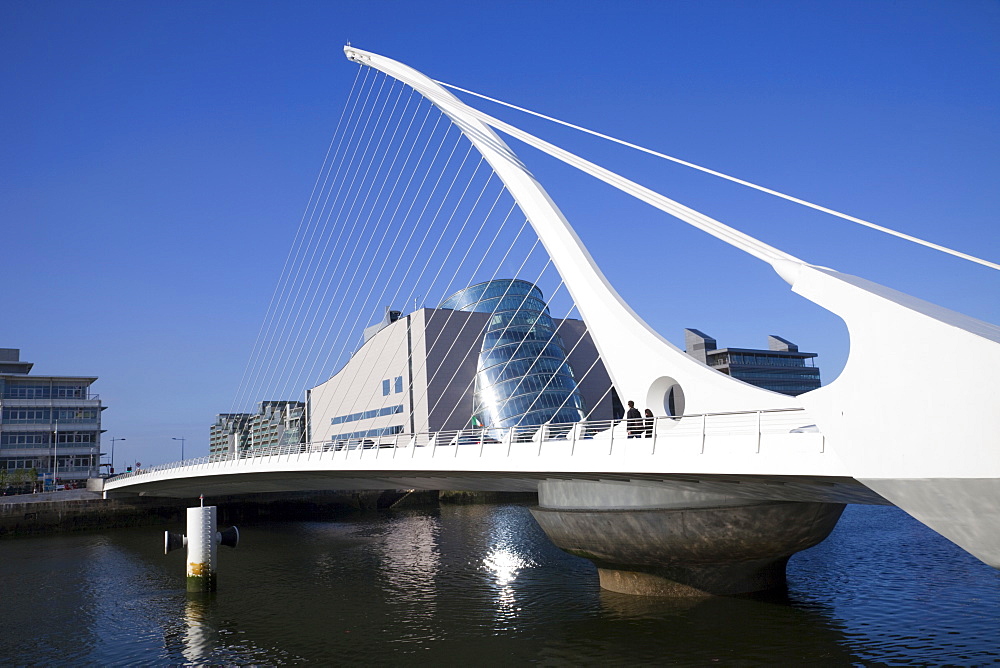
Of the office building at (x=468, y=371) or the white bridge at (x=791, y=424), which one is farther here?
the office building at (x=468, y=371)

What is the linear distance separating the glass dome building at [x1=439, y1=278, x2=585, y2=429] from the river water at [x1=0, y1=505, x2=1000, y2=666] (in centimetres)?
2459

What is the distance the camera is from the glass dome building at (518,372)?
55.3 m

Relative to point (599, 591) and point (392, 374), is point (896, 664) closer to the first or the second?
point (599, 591)

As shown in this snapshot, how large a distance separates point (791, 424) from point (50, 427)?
3061 inches

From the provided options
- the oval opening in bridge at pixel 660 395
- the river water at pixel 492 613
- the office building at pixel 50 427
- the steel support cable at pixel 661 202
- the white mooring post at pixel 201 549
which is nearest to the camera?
the steel support cable at pixel 661 202

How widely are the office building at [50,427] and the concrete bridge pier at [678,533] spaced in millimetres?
67062

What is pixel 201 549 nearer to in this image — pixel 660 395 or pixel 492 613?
pixel 492 613

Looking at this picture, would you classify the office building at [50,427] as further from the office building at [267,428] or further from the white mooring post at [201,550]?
the white mooring post at [201,550]

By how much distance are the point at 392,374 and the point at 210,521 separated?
40.3 metres

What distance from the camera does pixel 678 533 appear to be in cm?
1611

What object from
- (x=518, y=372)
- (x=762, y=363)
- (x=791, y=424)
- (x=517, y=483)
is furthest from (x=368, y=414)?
(x=762, y=363)

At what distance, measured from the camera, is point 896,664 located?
503 inches

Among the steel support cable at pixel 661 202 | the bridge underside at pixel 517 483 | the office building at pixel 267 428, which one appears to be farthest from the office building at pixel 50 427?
the steel support cable at pixel 661 202

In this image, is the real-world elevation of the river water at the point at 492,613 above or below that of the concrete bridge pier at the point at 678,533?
below
